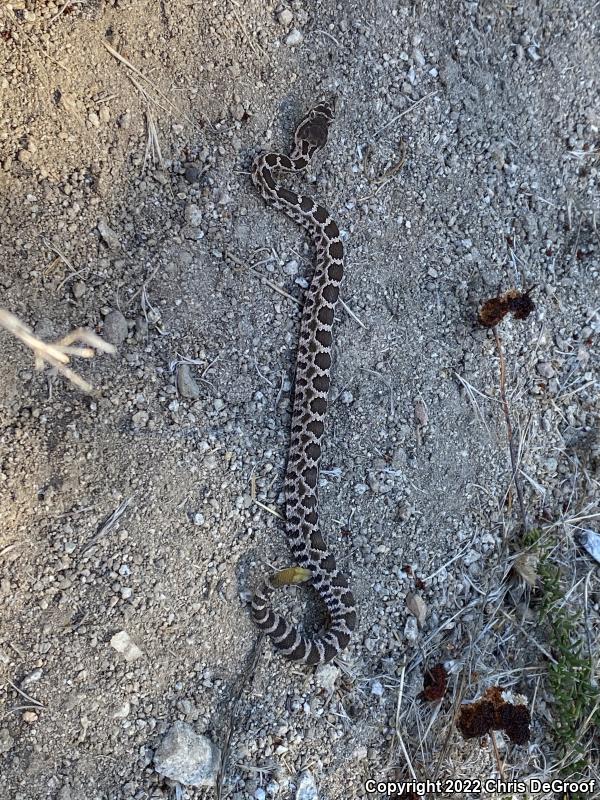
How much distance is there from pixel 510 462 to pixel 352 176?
2.17 m

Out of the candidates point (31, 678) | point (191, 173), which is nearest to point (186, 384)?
point (191, 173)

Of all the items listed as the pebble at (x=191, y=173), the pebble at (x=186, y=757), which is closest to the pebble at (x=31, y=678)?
the pebble at (x=186, y=757)

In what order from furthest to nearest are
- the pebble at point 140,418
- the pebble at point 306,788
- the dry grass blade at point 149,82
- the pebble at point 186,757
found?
the dry grass blade at point 149,82 → the pebble at point 140,418 → the pebble at point 306,788 → the pebble at point 186,757

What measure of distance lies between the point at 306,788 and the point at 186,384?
2280 millimetres

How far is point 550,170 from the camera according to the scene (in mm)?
5344

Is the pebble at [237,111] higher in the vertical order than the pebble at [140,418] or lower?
higher

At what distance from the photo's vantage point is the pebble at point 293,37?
468 cm

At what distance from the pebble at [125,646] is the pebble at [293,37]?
12.2ft

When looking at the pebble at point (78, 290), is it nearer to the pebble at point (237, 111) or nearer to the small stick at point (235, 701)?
the pebble at point (237, 111)

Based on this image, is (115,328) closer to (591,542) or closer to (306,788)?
(306,788)

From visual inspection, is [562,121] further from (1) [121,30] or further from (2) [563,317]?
(1) [121,30]

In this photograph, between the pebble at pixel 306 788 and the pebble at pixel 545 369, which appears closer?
the pebble at pixel 306 788

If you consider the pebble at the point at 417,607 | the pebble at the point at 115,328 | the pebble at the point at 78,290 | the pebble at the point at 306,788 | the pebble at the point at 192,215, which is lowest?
the pebble at the point at 306,788

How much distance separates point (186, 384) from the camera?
13.7 feet
